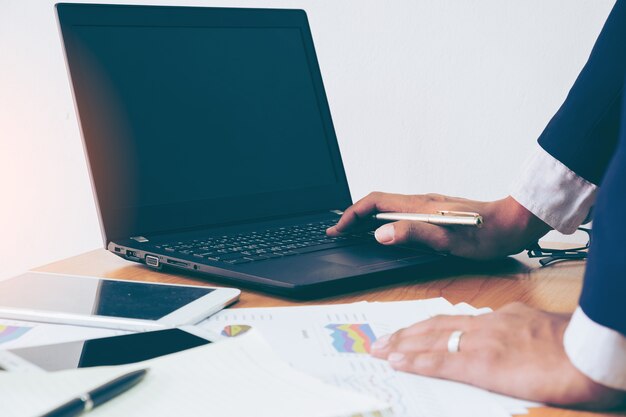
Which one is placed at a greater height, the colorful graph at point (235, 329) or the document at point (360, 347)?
the colorful graph at point (235, 329)

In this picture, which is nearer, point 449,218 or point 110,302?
point 110,302

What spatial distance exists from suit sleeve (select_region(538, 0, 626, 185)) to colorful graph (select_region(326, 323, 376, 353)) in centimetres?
37

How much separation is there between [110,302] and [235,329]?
0.15 m

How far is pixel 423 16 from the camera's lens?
4.66ft

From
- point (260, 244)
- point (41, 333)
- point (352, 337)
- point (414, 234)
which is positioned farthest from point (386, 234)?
point (41, 333)

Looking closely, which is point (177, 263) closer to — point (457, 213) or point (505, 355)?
point (457, 213)

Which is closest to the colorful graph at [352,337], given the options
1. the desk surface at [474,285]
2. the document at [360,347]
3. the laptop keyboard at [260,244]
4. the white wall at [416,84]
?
the document at [360,347]

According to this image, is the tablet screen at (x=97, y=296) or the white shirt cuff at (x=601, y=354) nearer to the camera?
the white shirt cuff at (x=601, y=354)

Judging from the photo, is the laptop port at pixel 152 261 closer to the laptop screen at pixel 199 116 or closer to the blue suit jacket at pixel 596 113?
the laptop screen at pixel 199 116

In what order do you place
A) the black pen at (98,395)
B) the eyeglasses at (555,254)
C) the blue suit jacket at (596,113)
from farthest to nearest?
the eyeglasses at (555,254)
the blue suit jacket at (596,113)
the black pen at (98,395)

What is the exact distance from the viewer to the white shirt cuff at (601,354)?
46 cm

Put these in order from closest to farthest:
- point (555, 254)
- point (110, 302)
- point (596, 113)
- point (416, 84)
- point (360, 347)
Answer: point (360, 347)
point (110, 302)
point (596, 113)
point (555, 254)
point (416, 84)

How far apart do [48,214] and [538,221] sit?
1252mm

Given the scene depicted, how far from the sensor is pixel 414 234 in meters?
0.85
